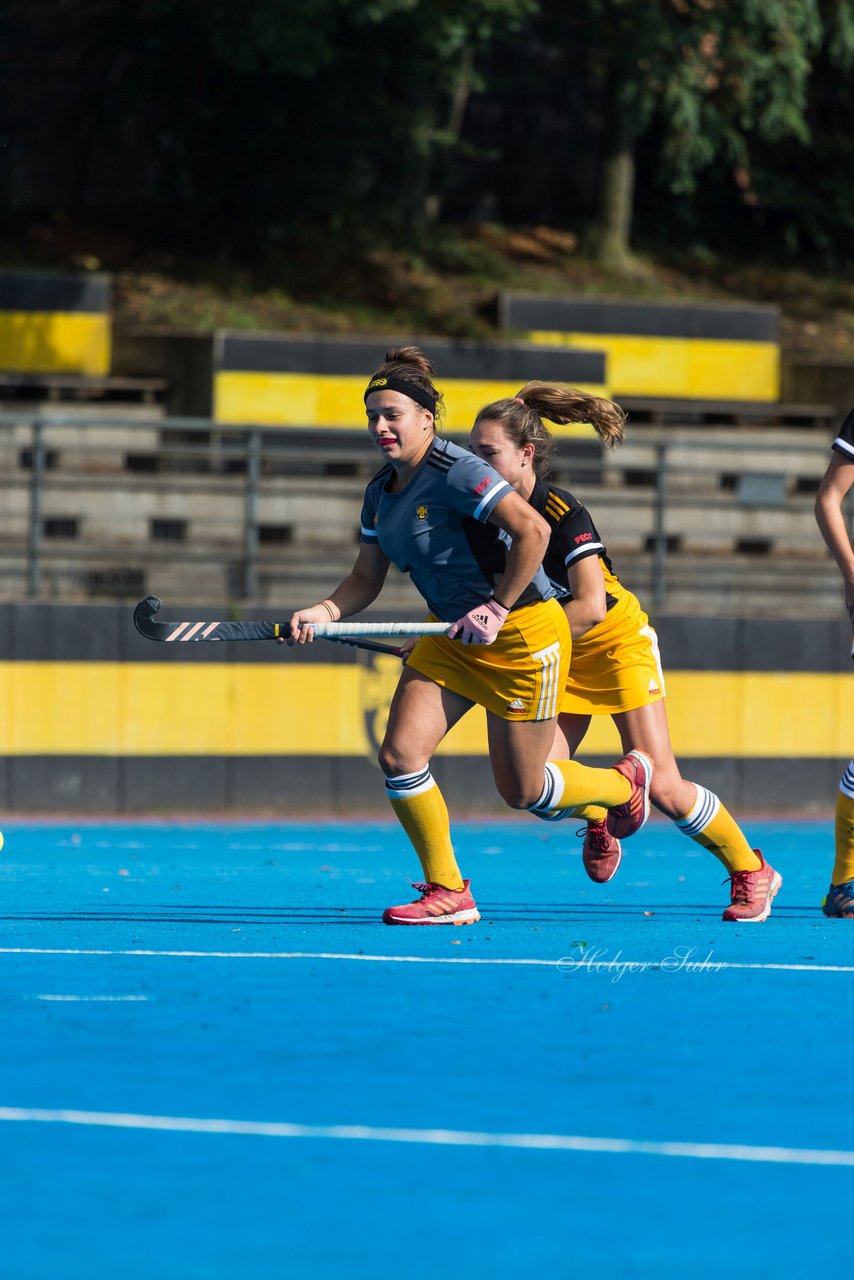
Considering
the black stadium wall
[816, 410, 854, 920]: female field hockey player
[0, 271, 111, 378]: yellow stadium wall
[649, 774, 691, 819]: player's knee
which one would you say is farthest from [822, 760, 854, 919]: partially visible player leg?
[0, 271, 111, 378]: yellow stadium wall

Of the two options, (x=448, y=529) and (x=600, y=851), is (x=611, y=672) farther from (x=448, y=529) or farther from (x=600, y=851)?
(x=448, y=529)

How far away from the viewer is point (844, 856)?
8312mm

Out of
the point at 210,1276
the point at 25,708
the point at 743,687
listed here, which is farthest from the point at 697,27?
the point at 210,1276

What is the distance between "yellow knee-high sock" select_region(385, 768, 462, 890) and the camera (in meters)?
7.84

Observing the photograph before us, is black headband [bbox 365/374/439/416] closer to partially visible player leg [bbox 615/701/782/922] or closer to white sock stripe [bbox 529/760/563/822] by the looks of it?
white sock stripe [bbox 529/760/563/822]

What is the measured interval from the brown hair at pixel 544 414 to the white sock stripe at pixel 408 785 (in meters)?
1.24

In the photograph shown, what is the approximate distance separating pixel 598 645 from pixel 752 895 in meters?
1.18

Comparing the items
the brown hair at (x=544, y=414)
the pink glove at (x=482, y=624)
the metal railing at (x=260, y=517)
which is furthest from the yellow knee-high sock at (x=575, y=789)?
the metal railing at (x=260, y=517)

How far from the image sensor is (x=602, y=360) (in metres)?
21.5

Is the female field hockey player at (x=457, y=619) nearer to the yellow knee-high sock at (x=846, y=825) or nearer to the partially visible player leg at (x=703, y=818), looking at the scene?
the partially visible player leg at (x=703, y=818)

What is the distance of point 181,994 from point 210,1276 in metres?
2.69

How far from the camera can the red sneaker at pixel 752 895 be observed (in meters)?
8.38

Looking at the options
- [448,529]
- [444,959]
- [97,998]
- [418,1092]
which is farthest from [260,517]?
[418,1092]

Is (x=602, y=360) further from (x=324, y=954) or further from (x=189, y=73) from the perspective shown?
(x=324, y=954)
